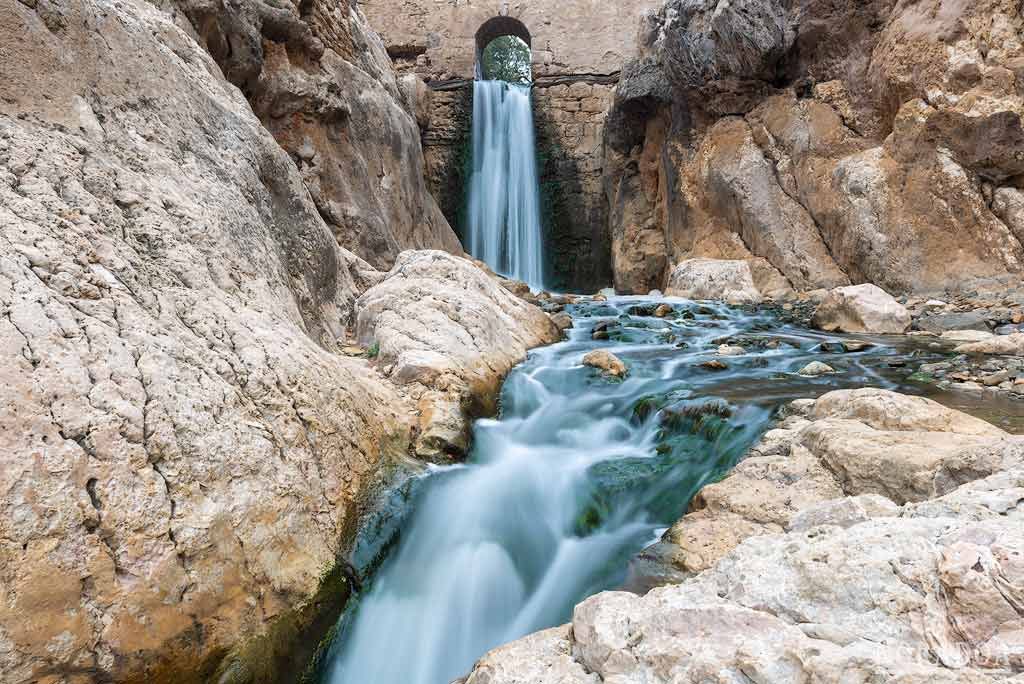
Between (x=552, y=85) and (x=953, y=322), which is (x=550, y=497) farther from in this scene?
(x=552, y=85)

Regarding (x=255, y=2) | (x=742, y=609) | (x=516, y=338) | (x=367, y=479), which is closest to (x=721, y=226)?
(x=516, y=338)

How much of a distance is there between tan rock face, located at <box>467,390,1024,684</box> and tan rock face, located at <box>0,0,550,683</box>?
1.00 metres

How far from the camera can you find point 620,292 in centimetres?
1365

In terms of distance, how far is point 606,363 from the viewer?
5.09m

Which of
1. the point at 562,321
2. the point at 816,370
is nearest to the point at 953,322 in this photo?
the point at 816,370

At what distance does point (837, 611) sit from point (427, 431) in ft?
7.66

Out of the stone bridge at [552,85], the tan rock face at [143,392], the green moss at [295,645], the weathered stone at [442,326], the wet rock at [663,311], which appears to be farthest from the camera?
the stone bridge at [552,85]

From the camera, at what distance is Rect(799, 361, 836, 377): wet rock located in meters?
4.83

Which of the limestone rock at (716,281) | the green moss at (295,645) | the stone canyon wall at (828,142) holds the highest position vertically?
the stone canyon wall at (828,142)

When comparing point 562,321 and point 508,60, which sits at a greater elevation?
point 508,60

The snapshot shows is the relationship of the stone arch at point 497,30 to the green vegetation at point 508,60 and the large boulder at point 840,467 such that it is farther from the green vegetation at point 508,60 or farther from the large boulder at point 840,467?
the large boulder at point 840,467

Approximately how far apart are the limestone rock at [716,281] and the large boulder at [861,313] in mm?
2253

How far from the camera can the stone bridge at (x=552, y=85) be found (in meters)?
15.7

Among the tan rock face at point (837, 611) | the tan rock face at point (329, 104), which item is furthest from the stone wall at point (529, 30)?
the tan rock face at point (837, 611)
